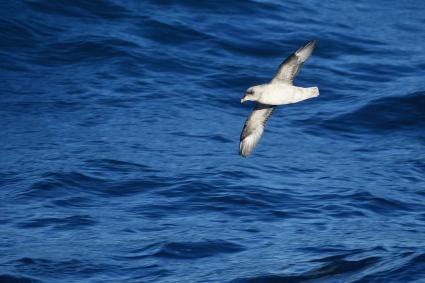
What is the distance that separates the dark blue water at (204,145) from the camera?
13.6m

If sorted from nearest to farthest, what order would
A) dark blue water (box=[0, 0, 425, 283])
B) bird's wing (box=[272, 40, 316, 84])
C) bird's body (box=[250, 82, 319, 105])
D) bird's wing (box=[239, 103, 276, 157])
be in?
bird's body (box=[250, 82, 319, 105]), bird's wing (box=[272, 40, 316, 84]), bird's wing (box=[239, 103, 276, 157]), dark blue water (box=[0, 0, 425, 283])

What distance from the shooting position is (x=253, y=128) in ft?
40.3

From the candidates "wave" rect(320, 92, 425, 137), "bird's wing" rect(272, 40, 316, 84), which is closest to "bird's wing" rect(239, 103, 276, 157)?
"bird's wing" rect(272, 40, 316, 84)

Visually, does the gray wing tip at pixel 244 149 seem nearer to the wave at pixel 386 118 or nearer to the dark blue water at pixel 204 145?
the dark blue water at pixel 204 145

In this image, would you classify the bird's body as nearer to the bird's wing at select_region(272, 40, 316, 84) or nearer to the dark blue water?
the bird's wing at select_region(272, 40, 316, 84)

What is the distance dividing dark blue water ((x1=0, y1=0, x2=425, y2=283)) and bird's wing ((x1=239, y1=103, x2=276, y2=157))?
162 centimetres

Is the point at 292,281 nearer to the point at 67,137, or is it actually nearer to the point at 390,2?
the point at 67,137

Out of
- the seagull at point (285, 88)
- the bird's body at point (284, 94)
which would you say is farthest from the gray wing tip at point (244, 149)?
the bird's body at point (284, 94)

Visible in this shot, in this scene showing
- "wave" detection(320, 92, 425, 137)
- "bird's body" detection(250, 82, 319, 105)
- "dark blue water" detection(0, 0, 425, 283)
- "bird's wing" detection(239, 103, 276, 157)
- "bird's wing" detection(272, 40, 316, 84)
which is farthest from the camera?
"wave" detection(320, 92, 425, 137)

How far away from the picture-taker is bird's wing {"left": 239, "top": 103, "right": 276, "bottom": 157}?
40.1ft

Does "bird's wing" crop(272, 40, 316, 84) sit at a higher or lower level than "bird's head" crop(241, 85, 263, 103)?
higher

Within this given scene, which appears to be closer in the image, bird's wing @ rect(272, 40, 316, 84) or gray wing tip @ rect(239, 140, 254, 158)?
bird's wing @ rect(272, 40, 316, 84)

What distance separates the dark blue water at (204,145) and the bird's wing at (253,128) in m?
1.62

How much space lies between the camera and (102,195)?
606 inches
